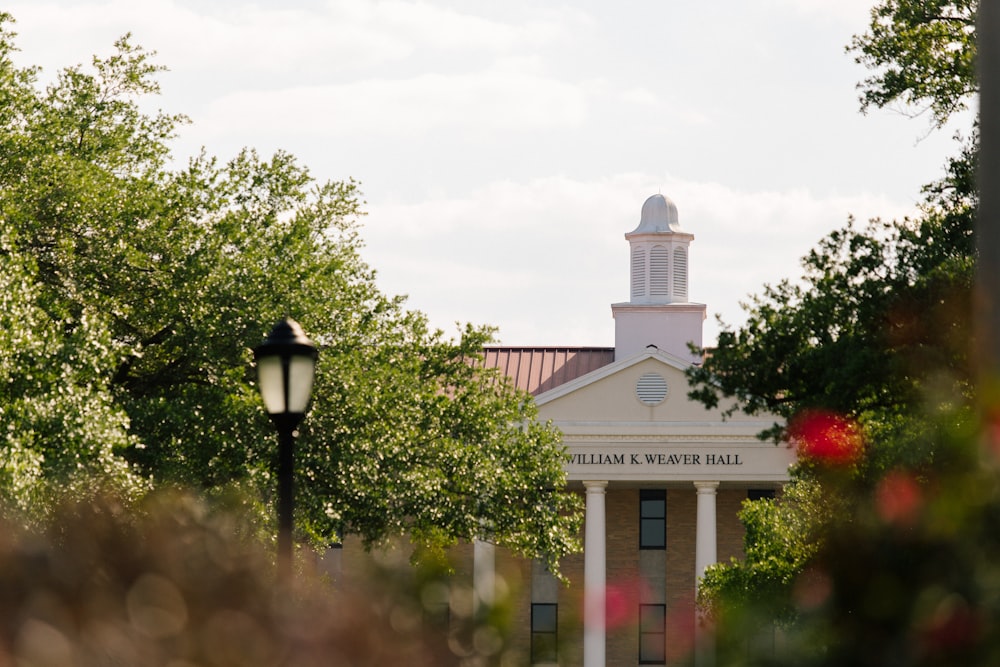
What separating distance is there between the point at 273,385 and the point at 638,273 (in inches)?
1967

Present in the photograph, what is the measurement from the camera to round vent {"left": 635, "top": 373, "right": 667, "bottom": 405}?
178 ft

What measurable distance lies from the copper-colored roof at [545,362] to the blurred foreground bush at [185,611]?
49380 millimetres

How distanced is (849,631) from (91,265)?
23158 mm

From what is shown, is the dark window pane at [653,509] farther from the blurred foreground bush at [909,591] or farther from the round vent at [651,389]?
the blurred foreground bush at [909,591]

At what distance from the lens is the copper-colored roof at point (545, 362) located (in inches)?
2233

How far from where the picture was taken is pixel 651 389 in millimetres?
54375

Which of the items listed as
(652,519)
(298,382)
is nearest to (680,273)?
(652,519)

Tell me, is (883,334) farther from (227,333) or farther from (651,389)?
(651,389)

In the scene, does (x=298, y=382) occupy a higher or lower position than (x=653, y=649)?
higher

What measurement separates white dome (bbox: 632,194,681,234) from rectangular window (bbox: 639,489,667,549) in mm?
10341

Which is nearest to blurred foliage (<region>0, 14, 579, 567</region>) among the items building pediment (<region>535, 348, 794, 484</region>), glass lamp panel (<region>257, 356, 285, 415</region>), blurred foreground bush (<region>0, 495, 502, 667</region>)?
glass lamp panel (<region>257, 356, 285, 415</region>)

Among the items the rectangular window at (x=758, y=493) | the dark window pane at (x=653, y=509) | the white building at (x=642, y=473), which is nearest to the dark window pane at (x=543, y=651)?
the white building at (x=642, y=473)

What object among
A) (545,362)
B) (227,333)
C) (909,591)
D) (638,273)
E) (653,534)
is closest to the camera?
(909,591)

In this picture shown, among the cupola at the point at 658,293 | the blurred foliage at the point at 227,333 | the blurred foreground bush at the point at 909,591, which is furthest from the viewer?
the cupola at the point at 658,293
